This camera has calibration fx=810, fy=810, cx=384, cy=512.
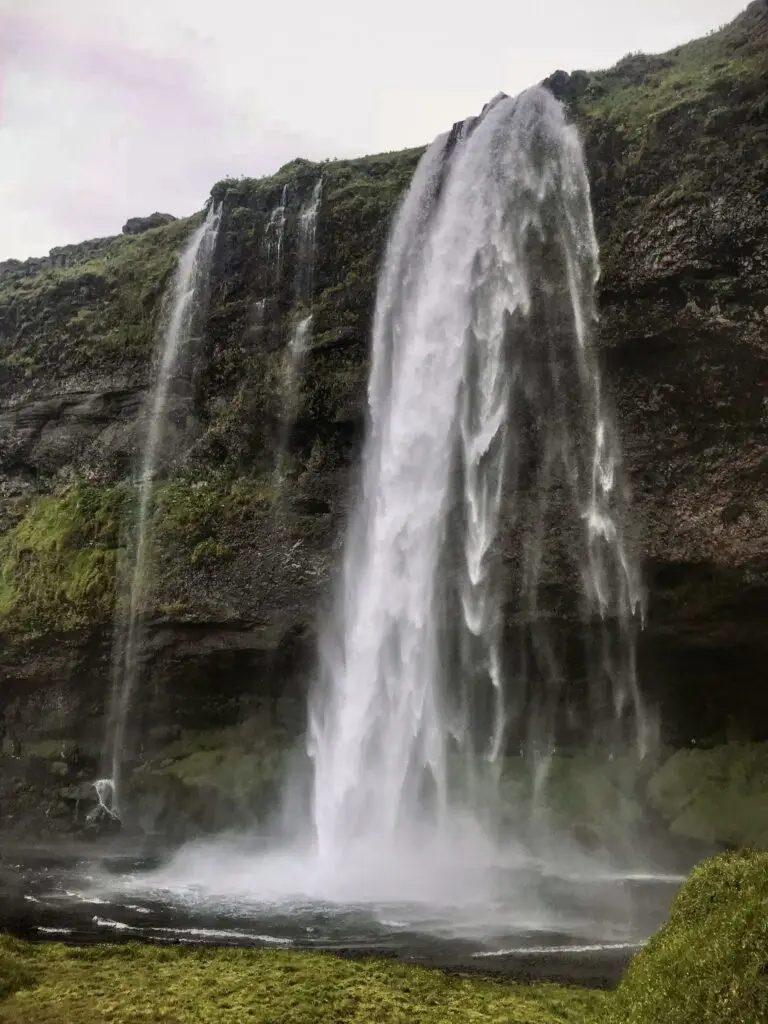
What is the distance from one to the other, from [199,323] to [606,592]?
15.8 metres

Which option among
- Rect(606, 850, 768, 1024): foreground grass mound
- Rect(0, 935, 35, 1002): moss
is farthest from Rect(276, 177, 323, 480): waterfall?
Rect(606, 850, 768, 1024): foreground grass mound

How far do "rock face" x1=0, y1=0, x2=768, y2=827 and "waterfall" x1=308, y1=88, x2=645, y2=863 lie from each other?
76cm

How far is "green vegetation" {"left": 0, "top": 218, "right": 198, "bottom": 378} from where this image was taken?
2858cm

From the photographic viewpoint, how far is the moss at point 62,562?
25141mm

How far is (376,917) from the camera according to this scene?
44.5ft

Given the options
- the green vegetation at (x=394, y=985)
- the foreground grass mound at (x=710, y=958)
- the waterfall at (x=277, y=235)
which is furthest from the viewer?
the waterfall at (x=277, y=235)

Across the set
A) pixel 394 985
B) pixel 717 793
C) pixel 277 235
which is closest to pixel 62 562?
pixel 277 235

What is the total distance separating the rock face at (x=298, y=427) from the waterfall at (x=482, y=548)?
0.76 m

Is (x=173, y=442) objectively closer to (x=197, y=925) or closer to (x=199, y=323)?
(x=199, y=323)

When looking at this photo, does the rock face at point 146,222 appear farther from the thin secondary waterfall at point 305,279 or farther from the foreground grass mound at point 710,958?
the foreground grass mound at point 710,958

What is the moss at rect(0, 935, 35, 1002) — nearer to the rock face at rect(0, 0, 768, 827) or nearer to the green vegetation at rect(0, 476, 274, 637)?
the rock face at rect(0, 0, 768, 827)

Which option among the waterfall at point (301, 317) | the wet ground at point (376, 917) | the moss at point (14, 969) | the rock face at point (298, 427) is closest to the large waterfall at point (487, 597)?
the rock face at point (298, 427)

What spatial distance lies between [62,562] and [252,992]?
1960 cm

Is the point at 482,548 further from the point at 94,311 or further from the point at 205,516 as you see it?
the point at 94,311
